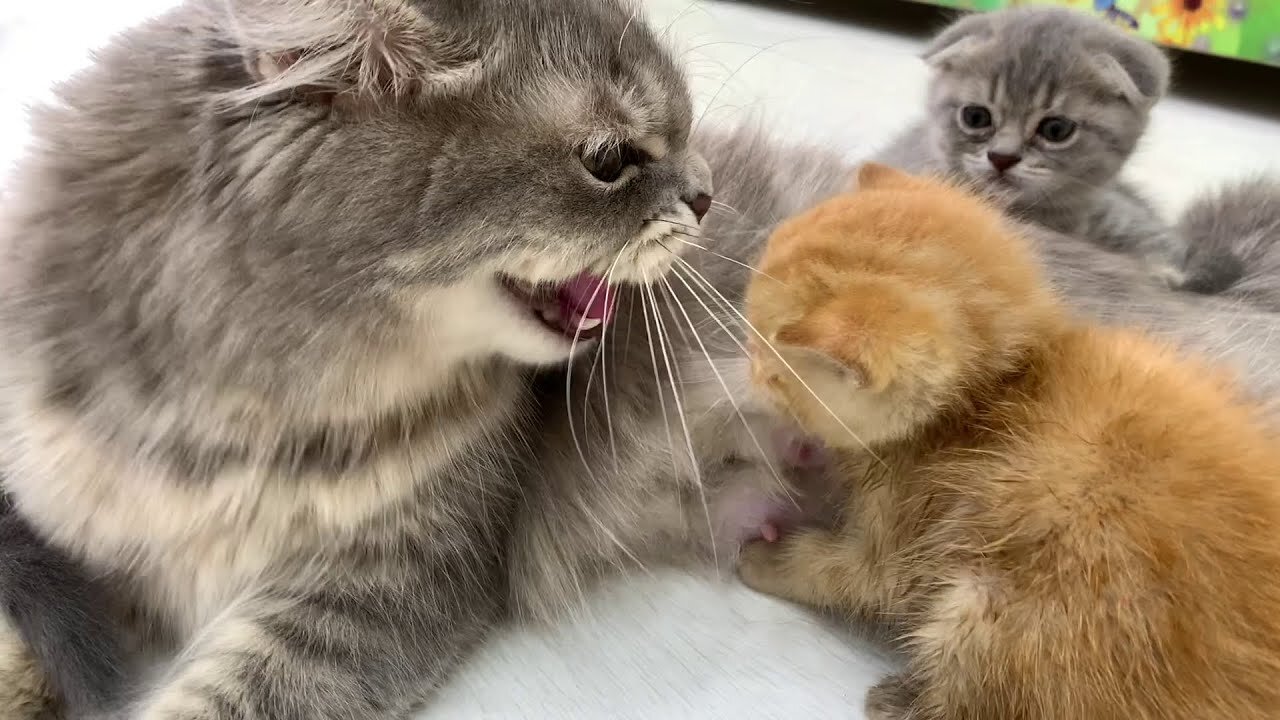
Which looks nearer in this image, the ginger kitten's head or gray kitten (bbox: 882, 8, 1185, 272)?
the ginger kitten's head

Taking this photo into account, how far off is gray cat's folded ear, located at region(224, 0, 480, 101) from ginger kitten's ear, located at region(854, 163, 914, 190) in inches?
19.4

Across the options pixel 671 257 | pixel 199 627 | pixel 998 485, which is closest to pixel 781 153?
pixel 671 257

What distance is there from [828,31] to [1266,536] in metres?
2.10

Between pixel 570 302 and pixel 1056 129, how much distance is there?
1022 millimetres

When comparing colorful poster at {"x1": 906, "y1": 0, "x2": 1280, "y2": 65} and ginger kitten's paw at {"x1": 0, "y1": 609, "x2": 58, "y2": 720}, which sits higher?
colorful poster at {"x1": 906, "y1": 0, "x2": 1280, "y2": 65}

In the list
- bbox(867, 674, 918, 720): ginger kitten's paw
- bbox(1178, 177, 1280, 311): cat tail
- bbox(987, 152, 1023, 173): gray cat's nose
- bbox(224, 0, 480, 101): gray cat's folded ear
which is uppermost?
bbox(224, 0, 480, 101): gray cat's folded ear

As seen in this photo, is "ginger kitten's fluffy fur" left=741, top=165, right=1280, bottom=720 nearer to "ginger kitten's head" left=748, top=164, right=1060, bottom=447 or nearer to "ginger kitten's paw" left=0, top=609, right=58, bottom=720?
"ginger kitten's head" left=748, top=164, right=1060, bottom=447

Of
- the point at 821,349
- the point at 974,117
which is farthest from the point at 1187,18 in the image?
the point at 821,349

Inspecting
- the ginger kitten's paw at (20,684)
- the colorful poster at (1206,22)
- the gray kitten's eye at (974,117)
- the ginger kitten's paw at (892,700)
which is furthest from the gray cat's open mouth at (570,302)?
the colorful poster at (1206,22)

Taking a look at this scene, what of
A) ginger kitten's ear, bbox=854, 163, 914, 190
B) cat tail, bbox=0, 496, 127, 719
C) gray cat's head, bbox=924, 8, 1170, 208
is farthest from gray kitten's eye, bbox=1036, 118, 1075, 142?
cat tail, bbox=0, 496, 127, 719

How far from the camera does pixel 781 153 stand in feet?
4.37

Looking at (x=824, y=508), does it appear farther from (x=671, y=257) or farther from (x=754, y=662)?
(x=671, y=257)

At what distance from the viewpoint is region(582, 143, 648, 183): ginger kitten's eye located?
80cm

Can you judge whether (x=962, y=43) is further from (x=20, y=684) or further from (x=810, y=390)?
(x=20, y=684)
